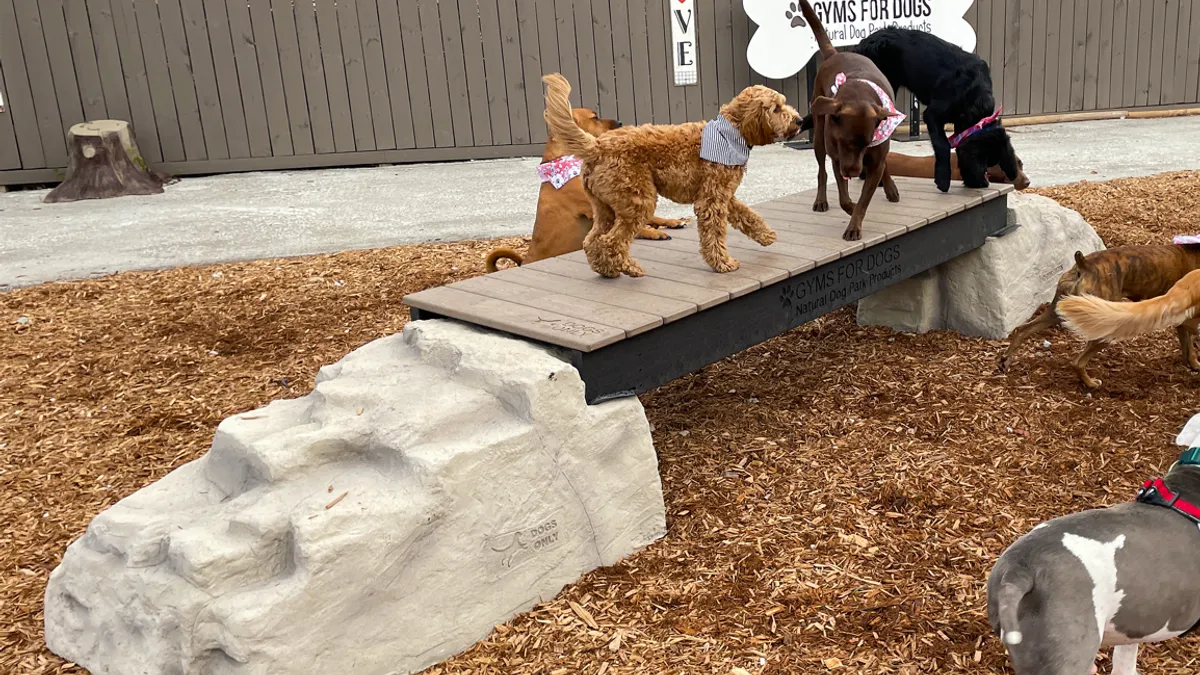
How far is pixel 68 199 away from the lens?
9.27 m

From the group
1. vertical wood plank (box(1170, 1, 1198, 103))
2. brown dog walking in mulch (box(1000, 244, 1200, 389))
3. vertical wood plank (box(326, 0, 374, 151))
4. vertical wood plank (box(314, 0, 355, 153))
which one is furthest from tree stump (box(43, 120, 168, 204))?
vertical wood plank (box(1170, 1, 1198, 103))

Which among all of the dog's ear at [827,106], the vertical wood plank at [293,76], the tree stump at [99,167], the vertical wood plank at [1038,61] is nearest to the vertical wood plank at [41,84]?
the tree stump at [99,167]

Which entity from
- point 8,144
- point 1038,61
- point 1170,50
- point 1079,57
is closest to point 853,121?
point 8,144

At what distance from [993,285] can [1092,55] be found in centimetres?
907

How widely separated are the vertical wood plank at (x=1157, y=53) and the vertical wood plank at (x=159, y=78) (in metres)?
11.9

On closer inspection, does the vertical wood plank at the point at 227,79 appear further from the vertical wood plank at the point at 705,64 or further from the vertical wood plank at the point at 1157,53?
the vertical wood plank at the point at 1157,53

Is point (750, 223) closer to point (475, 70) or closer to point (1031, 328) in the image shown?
point (1031, 328)

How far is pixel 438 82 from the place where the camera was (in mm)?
10602

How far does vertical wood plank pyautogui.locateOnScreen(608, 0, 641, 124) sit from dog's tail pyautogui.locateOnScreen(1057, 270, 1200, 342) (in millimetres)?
8327

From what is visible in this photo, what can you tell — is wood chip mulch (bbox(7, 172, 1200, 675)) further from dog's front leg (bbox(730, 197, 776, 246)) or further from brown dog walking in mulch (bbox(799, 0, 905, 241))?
brown dog walking in mulch (bbox(799, 0, 905, 241))

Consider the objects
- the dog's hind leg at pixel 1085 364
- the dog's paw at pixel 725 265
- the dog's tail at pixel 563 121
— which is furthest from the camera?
the dog's hind leg at pixel 1085 364

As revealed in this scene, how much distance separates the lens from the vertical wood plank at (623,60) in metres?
10.8

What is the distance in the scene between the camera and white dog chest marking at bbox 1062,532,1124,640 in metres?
2.08

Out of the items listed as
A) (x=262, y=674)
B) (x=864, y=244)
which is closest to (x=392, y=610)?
(x=262, y=674)
